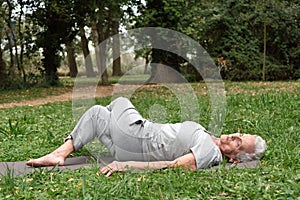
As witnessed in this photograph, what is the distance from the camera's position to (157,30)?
16141 millimetres

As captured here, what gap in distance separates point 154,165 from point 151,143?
276mm

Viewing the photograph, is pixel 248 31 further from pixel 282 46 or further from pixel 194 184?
pixel 194 184

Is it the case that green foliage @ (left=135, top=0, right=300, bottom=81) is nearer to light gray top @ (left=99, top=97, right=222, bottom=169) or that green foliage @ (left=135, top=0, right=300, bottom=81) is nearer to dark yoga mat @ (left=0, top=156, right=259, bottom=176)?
dark yoga mat @ (left=0, top=156, right=259, bottom=176)

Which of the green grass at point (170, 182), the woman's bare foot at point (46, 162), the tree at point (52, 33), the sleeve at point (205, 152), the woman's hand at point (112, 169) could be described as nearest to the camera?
the green grass at point (170, 182)

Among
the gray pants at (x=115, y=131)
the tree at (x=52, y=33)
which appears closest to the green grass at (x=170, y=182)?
the gray pants at (x=115, y=131)

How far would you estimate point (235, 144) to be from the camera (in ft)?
12.5

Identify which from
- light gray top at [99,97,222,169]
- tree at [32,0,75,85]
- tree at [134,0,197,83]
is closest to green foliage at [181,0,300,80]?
tree at [134,0,197,83]

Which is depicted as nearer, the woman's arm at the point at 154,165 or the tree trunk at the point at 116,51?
the woman's arm at the point at 154,165

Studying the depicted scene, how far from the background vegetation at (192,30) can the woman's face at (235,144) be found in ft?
39.2

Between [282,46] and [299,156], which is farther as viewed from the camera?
[282,46]

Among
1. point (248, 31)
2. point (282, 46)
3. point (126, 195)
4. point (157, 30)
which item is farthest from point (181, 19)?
point (126, 195)

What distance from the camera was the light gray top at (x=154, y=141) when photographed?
358cm

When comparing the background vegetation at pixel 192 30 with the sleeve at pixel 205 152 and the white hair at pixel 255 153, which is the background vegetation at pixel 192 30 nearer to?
the white hair at pixel 255 153

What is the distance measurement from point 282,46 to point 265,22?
1.18 m
